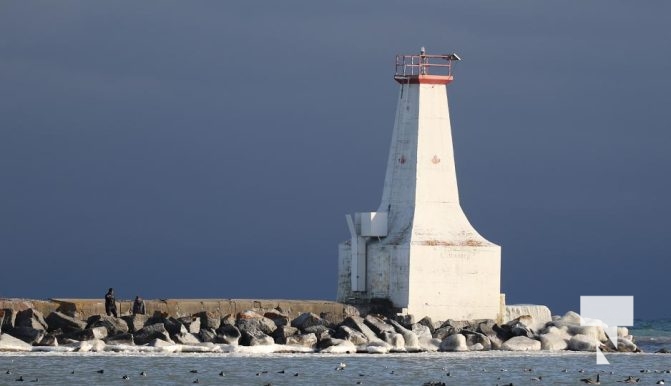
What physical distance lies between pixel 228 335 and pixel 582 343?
8691mm

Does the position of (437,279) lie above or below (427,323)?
above

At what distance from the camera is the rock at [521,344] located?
35.6 m

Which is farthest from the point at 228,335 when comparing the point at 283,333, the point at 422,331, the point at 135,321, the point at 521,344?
the point at 521,344

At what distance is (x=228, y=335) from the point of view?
33.6 metres

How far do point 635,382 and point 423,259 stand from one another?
8.01 m

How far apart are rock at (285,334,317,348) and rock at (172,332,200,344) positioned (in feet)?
6.43

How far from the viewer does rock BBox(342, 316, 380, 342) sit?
113 feet

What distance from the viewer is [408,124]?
37719 mm

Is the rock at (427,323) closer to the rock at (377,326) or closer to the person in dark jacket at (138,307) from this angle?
the rock at (377,326)

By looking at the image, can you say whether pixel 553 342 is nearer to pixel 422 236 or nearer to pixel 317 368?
pixel 422 236

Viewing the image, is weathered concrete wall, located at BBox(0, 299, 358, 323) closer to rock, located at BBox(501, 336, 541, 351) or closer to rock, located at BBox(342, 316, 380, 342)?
rock, located at BBox(342, 316, 380, 342)

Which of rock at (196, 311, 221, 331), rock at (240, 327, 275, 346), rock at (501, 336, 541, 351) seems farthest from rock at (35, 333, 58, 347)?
rock at (501, 336, 541, 351)

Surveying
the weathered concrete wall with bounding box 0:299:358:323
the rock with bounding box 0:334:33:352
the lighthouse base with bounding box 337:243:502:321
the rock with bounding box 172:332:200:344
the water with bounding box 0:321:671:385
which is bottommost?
the water with bounding box 0:321:671:385

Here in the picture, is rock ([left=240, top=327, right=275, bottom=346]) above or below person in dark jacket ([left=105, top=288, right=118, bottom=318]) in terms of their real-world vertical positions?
below
